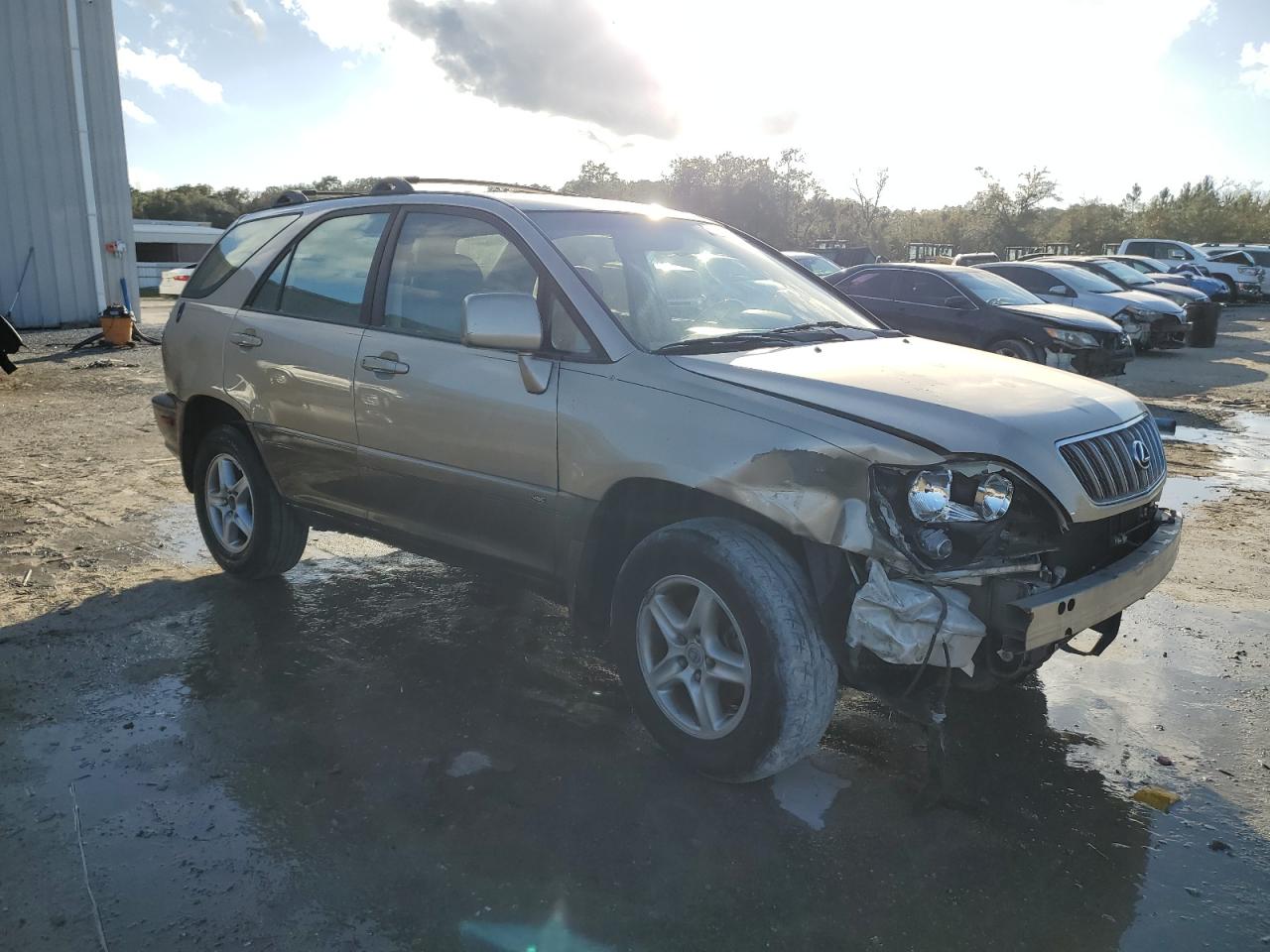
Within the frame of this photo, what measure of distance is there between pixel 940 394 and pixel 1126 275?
60.3ft

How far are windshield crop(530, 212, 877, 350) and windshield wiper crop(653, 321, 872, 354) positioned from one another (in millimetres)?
27

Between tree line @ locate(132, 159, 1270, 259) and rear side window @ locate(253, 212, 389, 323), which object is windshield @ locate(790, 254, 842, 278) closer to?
rear side window @ locate(253, 212, 389, 323)

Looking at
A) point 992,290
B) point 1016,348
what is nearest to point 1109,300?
point 992,290

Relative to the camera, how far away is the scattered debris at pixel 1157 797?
123 inches

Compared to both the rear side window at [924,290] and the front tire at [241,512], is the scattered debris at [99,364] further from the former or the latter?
the rear side window at [924,290]

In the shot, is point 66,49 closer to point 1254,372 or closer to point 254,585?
point 254,585

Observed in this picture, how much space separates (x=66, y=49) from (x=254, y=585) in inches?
615

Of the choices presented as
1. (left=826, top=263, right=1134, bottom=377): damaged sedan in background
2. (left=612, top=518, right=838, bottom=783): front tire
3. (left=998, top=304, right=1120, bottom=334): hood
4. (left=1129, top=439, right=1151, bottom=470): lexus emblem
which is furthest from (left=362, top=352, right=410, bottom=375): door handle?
(left=998, top=304, right=1120, bottom=334): hood

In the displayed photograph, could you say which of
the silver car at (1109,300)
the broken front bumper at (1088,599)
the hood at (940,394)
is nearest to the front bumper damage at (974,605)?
the broken front bumper at (1088,599)

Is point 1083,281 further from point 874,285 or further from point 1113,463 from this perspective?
point 1113,463

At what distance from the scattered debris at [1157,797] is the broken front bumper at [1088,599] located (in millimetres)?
648

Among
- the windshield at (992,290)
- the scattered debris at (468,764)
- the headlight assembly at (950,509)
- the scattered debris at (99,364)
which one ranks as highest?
the windshield at (992,290)

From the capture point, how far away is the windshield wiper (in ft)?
11.2

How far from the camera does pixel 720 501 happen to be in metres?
3.15
